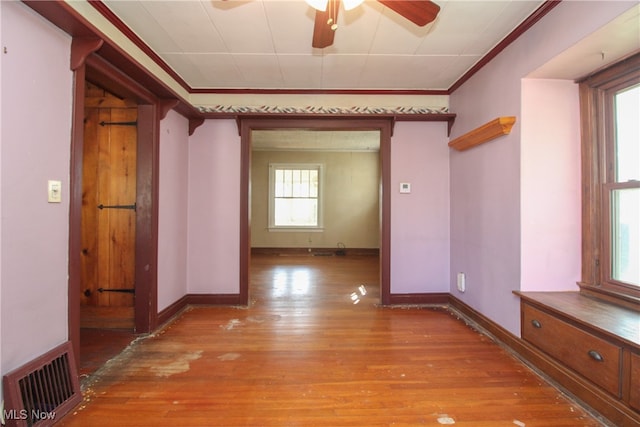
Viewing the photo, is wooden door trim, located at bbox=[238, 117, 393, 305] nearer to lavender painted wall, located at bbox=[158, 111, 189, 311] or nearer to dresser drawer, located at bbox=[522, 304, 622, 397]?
lavender painted wall, located at bbox=[158, 111, 189, 311]

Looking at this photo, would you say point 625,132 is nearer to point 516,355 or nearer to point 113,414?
point 516,355

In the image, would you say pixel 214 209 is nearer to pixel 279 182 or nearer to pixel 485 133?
pixel 485 133

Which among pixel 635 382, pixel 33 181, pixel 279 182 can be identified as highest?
pixel 279 182

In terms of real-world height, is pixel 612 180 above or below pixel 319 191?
below

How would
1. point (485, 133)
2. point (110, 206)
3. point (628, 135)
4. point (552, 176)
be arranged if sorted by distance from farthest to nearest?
point (110, 206)
point (485, 133)
point (552, 176)
point (628, 135)

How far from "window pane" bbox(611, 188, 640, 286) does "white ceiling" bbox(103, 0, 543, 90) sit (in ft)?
4.71

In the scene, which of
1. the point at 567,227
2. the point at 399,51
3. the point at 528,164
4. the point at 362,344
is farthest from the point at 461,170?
the point at 362,344

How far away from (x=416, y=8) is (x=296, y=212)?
612 cm

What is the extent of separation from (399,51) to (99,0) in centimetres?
229

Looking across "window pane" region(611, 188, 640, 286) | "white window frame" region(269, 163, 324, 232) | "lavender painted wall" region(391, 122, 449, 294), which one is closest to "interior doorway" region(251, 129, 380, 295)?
"white window frame" region(269, 163, 324, 232)

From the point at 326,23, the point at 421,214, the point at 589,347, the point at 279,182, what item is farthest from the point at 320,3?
the point at 279,182

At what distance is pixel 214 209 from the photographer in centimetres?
346

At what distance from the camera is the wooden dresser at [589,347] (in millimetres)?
1502

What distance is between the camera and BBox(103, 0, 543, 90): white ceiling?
209cm
